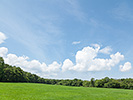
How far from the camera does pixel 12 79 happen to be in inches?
2857

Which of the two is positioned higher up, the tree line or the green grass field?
the tree line

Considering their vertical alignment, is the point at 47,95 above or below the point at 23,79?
below

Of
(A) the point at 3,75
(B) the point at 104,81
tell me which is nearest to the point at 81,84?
(B) the point at 104,81

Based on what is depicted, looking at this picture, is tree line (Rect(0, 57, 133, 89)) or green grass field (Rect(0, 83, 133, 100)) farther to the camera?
tree line (Rect(0, 57, 133, 89))

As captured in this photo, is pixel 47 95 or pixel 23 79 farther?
pixel 23 79

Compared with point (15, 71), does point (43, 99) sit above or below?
below

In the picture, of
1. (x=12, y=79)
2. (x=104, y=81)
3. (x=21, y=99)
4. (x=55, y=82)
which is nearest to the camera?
(x=21, y=99)

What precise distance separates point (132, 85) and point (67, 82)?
54.6m

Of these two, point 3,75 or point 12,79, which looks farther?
point 12,79

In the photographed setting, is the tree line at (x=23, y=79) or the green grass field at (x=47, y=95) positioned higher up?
the tree line at (x=23, y=79)

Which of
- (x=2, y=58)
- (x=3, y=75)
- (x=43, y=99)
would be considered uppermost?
(x=2, y=58)

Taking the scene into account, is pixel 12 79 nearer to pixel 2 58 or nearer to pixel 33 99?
pixel 2 58

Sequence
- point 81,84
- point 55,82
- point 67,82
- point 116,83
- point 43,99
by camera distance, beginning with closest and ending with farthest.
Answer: point 43,99 → point 116,83 → point 81,84 → point 67,82 → point 55,82

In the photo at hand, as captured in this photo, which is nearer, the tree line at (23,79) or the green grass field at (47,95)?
the green grass field at (47,95)
